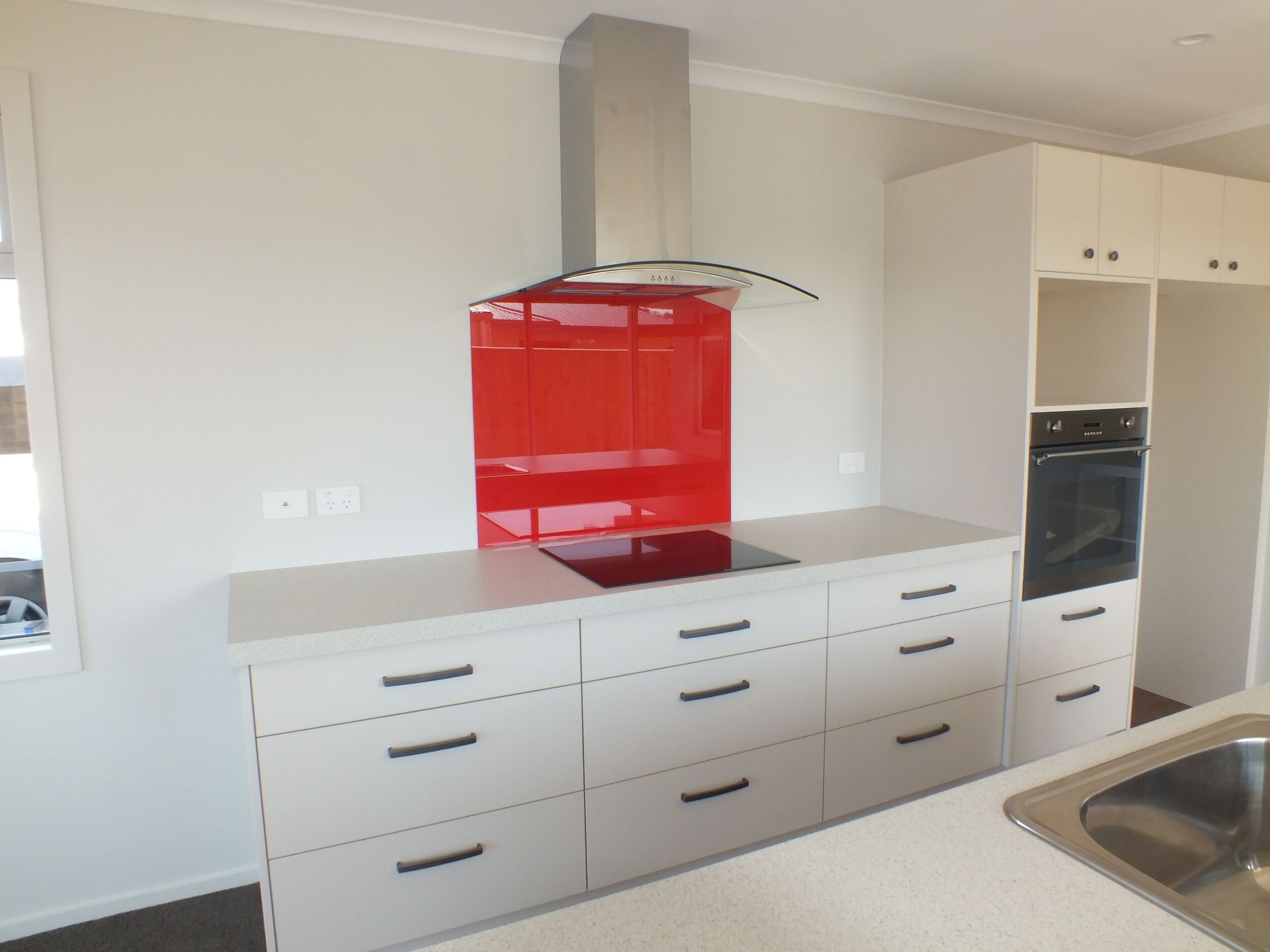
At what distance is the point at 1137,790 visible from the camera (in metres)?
1.06

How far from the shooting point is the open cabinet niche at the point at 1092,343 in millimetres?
2756

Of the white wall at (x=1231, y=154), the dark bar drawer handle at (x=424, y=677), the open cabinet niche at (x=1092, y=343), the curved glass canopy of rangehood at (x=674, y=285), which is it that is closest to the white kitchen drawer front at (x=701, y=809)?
the dark bar drawer handle at (x=424, y=677)

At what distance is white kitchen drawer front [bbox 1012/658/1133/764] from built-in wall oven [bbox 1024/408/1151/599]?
324mm

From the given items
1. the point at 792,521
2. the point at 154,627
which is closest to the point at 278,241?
the point at 154,627

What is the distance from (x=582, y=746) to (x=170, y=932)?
3.96 ft

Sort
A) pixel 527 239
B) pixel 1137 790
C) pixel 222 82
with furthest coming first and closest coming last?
pixel 527 239 < pixel 222 82 < pixel 1137 790

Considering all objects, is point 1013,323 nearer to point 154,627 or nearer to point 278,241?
point 278,241

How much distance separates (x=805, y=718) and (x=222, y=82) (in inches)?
90.7

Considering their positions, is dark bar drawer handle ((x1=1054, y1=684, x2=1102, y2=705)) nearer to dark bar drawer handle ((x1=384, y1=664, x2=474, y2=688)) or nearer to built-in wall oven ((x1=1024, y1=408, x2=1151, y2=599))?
built-in wall oven ((x1=1024, y1=408, x2=1151, y2=599))

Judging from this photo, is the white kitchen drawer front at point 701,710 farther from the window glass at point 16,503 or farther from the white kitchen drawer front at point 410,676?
the window glass at point 16,503

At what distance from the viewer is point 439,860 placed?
1839 mm

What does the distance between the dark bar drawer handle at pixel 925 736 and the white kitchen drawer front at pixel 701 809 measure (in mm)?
299

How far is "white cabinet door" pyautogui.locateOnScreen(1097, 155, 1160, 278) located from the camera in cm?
262

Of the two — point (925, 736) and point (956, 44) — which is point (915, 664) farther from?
point (956, 44)
